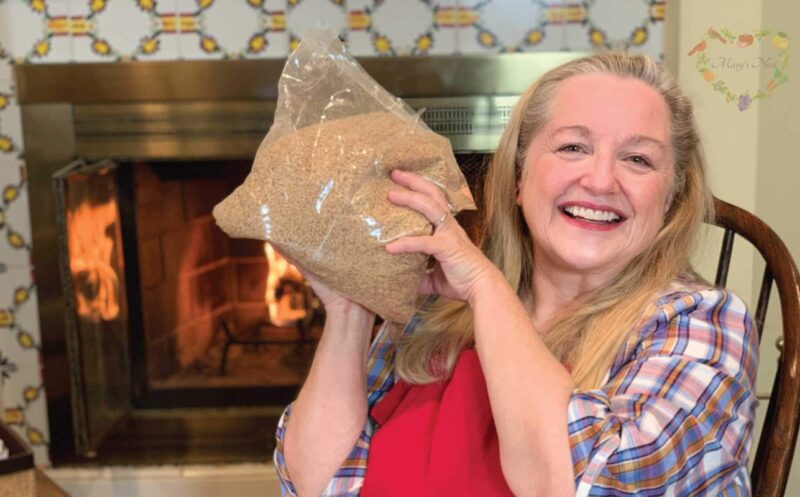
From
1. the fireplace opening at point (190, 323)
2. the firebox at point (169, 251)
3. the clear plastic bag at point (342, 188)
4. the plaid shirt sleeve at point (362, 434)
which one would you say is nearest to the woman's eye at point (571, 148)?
the clear plastic bag at point (342, 188)

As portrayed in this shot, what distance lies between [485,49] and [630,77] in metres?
1.17

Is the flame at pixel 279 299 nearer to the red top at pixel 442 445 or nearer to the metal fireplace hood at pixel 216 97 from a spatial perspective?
the metal fireplace hood at pixel 216 97

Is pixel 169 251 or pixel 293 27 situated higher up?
pixel 293 27

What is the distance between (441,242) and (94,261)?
1.66m

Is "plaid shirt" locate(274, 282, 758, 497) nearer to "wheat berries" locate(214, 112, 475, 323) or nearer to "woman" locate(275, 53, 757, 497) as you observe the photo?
"woman" locate(275, 53, 757, 497)

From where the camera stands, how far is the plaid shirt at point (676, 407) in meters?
0.82

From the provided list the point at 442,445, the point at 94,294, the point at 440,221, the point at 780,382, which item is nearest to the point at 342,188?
the point at 440,221

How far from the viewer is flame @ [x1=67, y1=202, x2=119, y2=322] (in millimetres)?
2182

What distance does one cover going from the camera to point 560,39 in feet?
7.14

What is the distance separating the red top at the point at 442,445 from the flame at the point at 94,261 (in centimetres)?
135

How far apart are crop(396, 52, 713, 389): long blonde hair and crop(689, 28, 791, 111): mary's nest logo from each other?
0.87 metres

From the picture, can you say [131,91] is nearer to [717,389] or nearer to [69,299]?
[69,299]

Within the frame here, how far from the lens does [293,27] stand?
218 centimetres

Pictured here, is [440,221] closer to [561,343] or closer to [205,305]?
[561,343]
